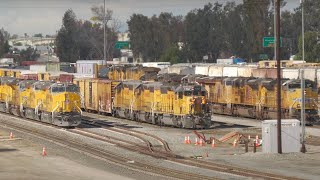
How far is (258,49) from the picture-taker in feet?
418

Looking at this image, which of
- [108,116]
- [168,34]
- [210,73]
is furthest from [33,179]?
[168,34]

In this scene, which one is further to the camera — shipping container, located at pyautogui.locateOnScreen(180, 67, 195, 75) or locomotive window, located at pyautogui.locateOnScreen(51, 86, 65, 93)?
shipping container, located at pyautogui.locateOnScreen(180, 67, 195, 75)

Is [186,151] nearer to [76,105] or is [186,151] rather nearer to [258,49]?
[76,105]

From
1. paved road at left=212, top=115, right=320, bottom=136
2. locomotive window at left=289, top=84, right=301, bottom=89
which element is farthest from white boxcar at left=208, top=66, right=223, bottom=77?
locomotive window at left=289, top=84, right=301, bottom=89

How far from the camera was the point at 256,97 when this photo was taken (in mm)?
54000

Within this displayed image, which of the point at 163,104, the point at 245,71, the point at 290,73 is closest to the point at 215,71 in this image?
the point at 245,71

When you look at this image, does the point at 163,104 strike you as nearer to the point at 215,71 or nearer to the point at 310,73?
the point at 310,73

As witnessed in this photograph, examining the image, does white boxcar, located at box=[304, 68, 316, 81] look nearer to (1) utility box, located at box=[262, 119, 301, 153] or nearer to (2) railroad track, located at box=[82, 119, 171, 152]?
(2) railroad track, located at box=[82, 119, 171, 152]

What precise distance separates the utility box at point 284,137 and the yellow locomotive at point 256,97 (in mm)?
14052

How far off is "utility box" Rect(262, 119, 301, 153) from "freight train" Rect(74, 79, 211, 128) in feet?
42.7

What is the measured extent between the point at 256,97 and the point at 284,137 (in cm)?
2110

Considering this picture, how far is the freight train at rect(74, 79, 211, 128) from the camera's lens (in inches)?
1811

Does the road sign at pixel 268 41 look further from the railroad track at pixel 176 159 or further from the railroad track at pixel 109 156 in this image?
the railroad track at pixel 176 159

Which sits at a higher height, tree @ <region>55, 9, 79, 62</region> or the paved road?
tree @ <region>55, 9, 79, 62</region>
